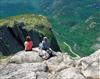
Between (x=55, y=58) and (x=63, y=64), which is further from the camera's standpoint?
(x=55, y=58)

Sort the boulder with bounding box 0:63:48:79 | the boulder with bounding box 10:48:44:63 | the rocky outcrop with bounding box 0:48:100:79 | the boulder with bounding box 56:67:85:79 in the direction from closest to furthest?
1. the boulder with bounding box 56:67:85:79
2. the rocky outcrop with bounding box 0:48:100:79
3. the boulder with bounding box 0:63:48:79
4. the boulder with bounding box 10:48:44:63

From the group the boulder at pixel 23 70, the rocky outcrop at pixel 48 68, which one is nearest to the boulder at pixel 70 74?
the rocky outcrop at pixel 48 68

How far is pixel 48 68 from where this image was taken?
64.7 m

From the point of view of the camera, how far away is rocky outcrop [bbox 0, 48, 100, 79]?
58.8 m

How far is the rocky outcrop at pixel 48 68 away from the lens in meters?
58.8

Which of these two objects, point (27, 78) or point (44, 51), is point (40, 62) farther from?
point (27, 78)

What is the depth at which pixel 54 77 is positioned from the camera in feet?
195

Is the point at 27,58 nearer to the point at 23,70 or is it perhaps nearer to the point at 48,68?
the point at 48,68

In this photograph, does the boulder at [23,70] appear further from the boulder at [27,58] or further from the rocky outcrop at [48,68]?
the boulder at [27,58]

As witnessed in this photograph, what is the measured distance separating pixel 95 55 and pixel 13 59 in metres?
16.2

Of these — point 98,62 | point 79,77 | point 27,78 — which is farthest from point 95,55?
point 27,78

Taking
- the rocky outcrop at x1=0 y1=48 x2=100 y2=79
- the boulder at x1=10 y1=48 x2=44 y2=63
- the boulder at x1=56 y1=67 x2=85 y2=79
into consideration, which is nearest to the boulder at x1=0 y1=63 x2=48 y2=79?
the rocky outcrop at x1=0 y1=48 x2=100 y2=79

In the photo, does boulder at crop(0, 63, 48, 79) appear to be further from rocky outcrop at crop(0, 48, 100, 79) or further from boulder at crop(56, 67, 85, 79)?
boulder at crop(56, 67, 85, 79)

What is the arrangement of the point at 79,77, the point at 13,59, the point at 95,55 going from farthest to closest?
the point at 13,59
the point at 95,55
the point at 79,77
